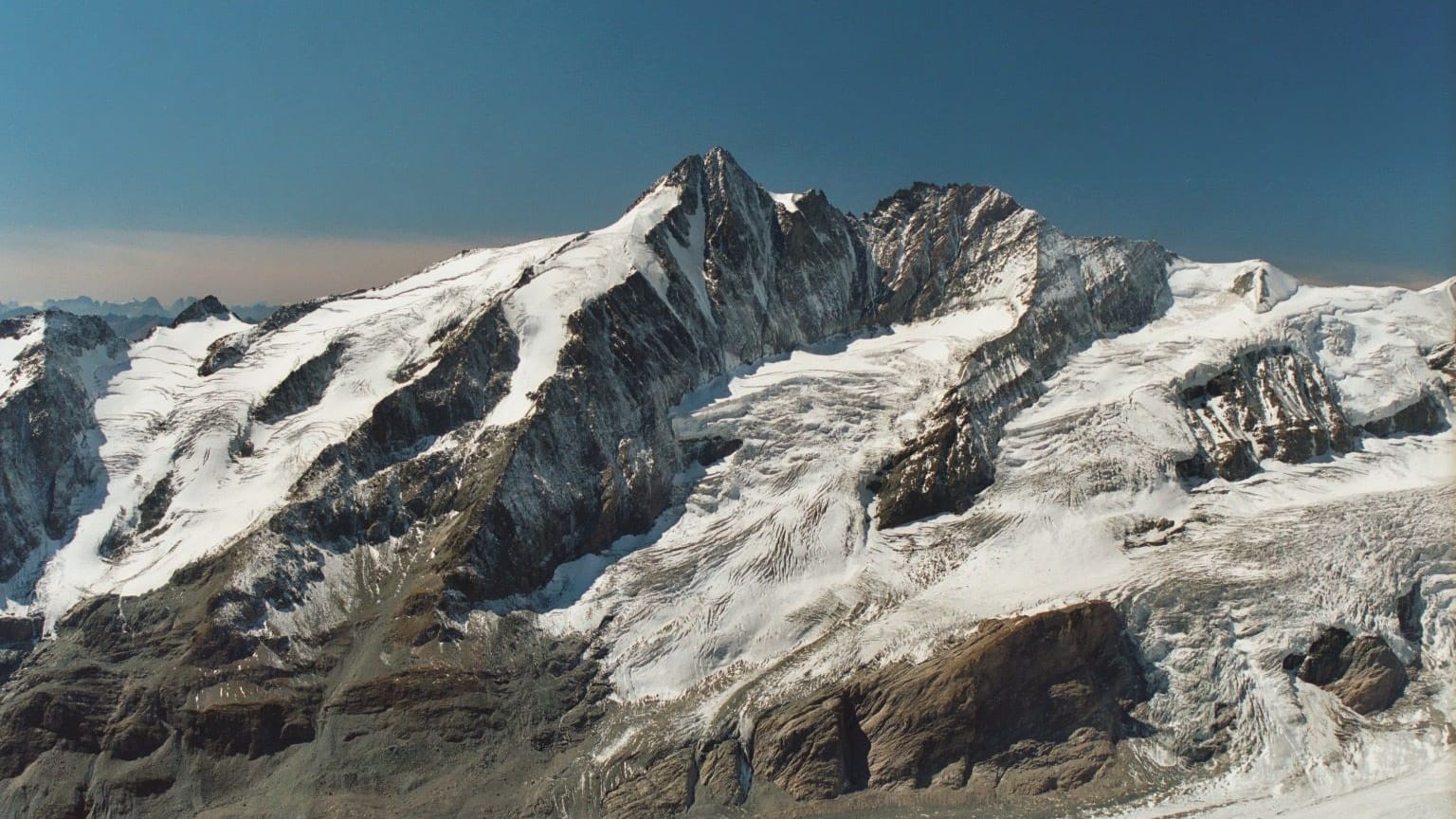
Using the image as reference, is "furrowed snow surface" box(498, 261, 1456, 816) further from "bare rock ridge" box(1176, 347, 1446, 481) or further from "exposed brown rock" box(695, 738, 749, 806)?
"exposed brown rock" box(695, 738, 749, 806)

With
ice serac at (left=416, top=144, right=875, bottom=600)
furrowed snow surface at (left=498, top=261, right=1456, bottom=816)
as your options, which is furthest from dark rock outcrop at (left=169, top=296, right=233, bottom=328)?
furrowed snow surface at (left=498, top=261, right=1456, bottom=816)

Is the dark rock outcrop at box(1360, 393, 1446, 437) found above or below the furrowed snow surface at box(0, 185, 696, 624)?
below

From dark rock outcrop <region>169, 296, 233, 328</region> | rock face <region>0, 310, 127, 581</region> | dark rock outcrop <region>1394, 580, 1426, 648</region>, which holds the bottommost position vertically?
dark rock outcrop <region>1394, 580, 1426, 648</region>

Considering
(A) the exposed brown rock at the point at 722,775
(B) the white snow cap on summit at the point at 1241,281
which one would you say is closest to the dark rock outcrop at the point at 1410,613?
(B) the white snow cap on summit at the point at 1241,281

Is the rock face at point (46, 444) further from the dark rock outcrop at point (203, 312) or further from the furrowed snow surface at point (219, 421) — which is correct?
the dark rock outcrop at point (203, 312)

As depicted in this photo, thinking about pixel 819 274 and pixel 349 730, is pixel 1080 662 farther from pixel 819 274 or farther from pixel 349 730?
pixel 819 274

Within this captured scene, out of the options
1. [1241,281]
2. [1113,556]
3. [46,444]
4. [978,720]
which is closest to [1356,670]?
[1113,556]
